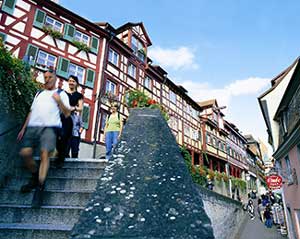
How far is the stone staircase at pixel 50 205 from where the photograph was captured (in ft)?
6.26

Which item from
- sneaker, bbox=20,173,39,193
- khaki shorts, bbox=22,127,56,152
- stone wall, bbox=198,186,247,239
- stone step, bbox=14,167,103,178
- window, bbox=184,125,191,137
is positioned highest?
window, bbox=184,125,191,137

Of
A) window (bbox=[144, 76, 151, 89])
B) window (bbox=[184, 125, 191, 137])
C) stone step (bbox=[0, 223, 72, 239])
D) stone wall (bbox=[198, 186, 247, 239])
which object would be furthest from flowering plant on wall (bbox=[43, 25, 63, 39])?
window (bbox=[184, 125, 191, 137])

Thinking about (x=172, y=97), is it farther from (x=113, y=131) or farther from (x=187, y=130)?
(x=113, y=131)

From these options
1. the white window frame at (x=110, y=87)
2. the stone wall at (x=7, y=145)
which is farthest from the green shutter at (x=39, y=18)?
the stone wall at (x=7, y=145)

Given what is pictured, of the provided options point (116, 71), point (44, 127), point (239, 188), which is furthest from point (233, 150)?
point (44, 127)

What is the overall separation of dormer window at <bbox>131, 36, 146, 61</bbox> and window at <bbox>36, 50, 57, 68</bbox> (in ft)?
23.6

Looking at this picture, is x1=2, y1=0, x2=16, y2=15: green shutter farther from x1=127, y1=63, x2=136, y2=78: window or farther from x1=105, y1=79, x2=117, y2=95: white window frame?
x1=127, y1=63, x2=136, y2=78: window

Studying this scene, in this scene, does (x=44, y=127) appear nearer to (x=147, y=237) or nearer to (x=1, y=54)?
(x=1, y=54)

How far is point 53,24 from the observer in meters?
13.4

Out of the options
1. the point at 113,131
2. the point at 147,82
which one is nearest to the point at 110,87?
the point at 147,82

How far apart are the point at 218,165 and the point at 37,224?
1095 inches

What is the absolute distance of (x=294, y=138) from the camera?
909 cm

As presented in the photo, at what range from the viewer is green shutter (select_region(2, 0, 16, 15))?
11387 mm

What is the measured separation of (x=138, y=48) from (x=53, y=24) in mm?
7247
